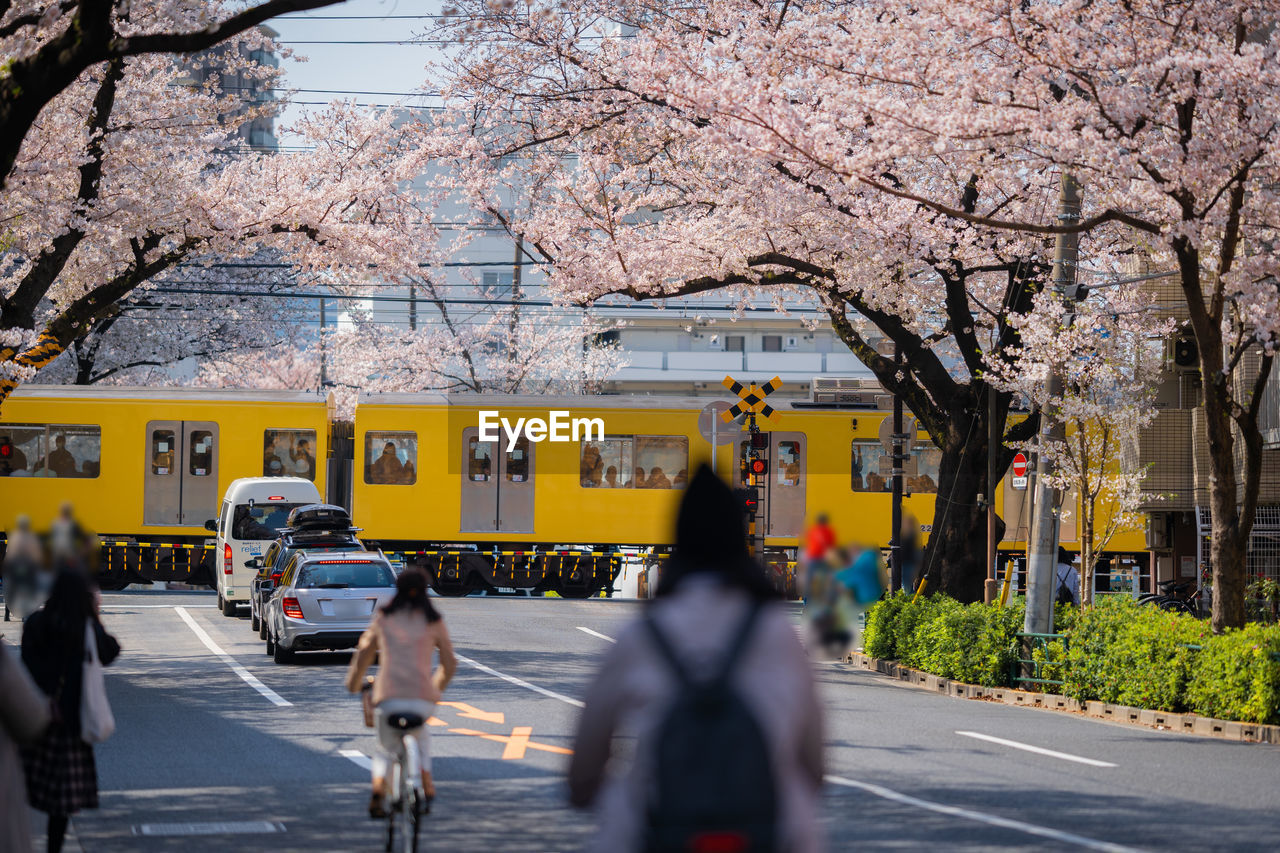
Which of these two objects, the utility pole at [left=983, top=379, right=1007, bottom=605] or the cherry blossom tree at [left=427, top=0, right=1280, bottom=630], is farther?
the utility pole at [left=983, top=379, right=1007, bottom=605]

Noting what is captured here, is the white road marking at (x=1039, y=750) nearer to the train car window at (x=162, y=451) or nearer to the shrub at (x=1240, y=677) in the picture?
the shrub at (x=1240, y=677)

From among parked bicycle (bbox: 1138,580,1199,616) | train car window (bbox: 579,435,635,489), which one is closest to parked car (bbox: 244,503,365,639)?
train car window (bbox: 579,435,635,489)

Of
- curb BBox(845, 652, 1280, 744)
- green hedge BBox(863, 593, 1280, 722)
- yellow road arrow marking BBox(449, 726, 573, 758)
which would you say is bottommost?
curb BBox(845, 652, 1280, 744)

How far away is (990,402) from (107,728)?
50.5 feet

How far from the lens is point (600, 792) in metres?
3.89

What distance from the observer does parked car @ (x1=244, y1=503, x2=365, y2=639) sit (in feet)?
70.4

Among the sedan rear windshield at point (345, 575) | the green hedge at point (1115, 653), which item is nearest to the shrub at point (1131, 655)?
the green hedge at point (1115, 653)

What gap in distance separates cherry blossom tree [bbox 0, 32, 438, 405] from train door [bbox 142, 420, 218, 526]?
7.59 meters

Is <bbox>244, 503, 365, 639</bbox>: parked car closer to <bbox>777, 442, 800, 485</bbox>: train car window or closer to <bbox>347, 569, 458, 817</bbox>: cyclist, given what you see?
<bbox>777, 442, 800, 485</bbox>: train car window

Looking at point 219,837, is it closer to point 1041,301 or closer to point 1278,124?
point 1278,124

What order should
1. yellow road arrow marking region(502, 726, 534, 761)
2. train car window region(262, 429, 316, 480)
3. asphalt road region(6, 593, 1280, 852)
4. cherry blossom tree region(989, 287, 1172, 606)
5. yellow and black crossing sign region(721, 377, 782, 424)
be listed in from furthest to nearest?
1. train car window region(262, 429, 316, 480)
2. yellow and black crossing sign region(721, 377, 782, 424)
3. cherry blossom tree region(989, 287, 1172, 606)
4. yellow road arrow marking region(502, 726, 534, 761)
5. asphalt road region(6, 593, 1280, 852)

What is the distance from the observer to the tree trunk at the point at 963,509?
A: 2178 cm

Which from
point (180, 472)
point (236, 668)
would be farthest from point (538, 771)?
point (180, 472)

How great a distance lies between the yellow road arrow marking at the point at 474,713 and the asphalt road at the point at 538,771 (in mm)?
64
